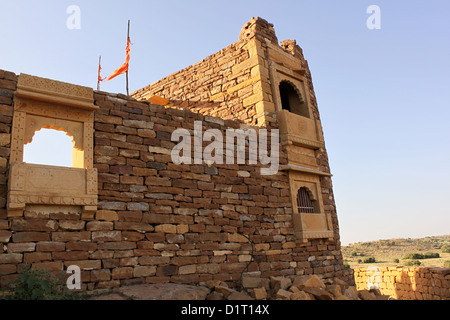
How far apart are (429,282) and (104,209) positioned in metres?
10.4

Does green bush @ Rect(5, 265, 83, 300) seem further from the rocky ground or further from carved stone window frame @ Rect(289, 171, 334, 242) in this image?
carved stone window frame @ Rect(289, 171, 334, 242)

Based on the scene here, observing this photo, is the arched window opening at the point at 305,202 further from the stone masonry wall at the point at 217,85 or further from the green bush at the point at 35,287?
the green bush at the point at 35,287

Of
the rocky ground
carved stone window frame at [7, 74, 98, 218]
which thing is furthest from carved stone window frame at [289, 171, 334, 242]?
carved stone window frame at [7, 74, 98, 218]

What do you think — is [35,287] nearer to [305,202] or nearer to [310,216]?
[310,216]

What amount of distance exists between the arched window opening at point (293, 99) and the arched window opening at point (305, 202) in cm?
212

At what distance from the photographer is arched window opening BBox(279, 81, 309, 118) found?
970 centimetres

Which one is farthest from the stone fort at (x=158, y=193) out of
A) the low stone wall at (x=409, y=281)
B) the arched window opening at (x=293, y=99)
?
the low stone wall at (x=409, y=281)

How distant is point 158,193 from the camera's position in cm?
610

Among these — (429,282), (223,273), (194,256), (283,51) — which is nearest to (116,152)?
(194,256)

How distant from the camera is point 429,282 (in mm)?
11359

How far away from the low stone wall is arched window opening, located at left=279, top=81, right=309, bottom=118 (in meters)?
6.42

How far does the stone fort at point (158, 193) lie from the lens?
5.04 metres

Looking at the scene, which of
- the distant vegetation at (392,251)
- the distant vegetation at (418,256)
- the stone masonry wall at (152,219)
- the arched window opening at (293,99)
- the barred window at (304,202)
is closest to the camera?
the stone masonry wall at (152,219)

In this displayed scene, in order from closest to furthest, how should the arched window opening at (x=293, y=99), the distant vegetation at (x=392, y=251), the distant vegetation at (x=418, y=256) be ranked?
the arched window opening at (x=293, y=99), the distant vegetation at (x=418, y=256), the distant vegetation at (x=392, y=251)
